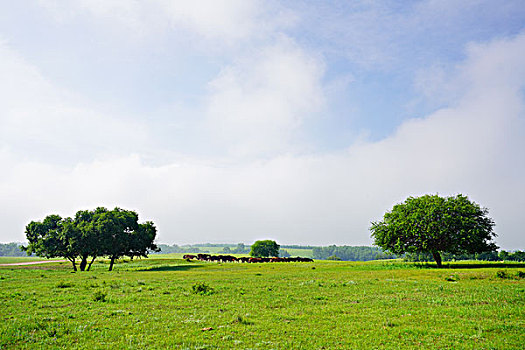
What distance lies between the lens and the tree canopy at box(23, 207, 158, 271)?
66.8 metres

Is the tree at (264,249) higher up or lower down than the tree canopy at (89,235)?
lower down

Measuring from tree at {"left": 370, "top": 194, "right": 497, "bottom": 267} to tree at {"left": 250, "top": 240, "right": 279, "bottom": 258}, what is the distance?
121m

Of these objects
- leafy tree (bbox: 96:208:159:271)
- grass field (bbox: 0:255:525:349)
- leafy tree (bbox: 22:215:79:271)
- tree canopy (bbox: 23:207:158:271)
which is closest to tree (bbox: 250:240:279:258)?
leafy tree (bbox: 96:208:159:271)

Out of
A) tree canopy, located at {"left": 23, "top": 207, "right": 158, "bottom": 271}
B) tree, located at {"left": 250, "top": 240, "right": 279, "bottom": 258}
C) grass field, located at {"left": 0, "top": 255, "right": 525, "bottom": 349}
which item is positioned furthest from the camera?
tree, located at {"left": 250, "top": 240, "right": 279, "bottom": 258}

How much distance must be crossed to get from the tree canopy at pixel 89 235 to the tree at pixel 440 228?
54.5 metres

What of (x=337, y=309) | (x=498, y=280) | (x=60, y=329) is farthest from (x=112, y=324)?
(x=498, y=280)

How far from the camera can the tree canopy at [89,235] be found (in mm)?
66812

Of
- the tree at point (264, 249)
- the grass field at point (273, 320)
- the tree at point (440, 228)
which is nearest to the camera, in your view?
the grass field at point (273, 320)

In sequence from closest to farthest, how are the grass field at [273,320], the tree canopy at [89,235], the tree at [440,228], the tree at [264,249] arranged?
the grass field at [273,320] → the tree at [440,228] → the tree canopy at [89,235] → the tree at [264,249]

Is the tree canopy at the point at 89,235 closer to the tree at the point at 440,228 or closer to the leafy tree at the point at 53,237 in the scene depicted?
the leafy tree at the point at 53,237

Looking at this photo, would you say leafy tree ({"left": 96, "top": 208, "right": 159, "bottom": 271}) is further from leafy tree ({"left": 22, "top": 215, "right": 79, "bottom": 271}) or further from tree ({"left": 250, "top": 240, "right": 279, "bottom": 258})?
tree ({"left": 250, "top": 240, "right": 279, "bottom": 258})

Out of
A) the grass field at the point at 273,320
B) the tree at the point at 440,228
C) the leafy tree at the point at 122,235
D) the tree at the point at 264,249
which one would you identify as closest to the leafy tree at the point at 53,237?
the leafy tree at the point at 122,235

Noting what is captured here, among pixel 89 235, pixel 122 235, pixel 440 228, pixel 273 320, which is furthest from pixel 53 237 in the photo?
pixel 440 228

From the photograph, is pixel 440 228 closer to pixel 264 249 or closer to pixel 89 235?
pixel 89 235
